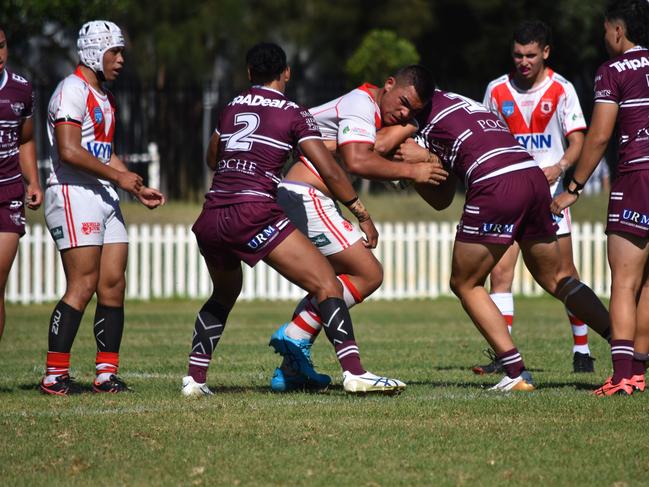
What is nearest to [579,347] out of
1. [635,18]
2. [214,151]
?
[635,18]

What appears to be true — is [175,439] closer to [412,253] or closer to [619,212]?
[619,212]

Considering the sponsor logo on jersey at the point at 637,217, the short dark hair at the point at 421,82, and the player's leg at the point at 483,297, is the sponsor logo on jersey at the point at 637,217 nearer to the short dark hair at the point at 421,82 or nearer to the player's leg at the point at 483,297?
the player's leg at the point at 483,297

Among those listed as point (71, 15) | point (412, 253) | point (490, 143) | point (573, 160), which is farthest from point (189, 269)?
point (490, 143)

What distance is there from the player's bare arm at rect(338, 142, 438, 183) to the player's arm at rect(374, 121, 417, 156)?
0.15 meters

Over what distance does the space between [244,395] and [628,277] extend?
257cm

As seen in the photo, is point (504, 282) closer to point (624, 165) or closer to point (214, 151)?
point (624, 165)

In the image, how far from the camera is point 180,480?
5285 mm

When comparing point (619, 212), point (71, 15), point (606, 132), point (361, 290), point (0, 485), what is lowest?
point (0, 485)

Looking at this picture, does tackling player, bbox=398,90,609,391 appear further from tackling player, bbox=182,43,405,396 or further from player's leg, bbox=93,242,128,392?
player's leg, bbox=93,242,128,392

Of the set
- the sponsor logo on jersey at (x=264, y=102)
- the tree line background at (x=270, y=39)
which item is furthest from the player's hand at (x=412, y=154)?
the tree line background at (x=270, y=39)

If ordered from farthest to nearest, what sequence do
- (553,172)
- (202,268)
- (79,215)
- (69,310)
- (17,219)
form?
(202,268)
(553,172)
(69,310)
(79,215)
(17,219)

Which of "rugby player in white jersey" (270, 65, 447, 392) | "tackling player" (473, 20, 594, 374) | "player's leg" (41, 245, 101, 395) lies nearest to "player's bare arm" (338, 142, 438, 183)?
"rugby player in white jersey" (270, 65, 447, 392)

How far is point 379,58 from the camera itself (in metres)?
25.2

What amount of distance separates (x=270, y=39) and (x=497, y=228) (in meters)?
28.6
